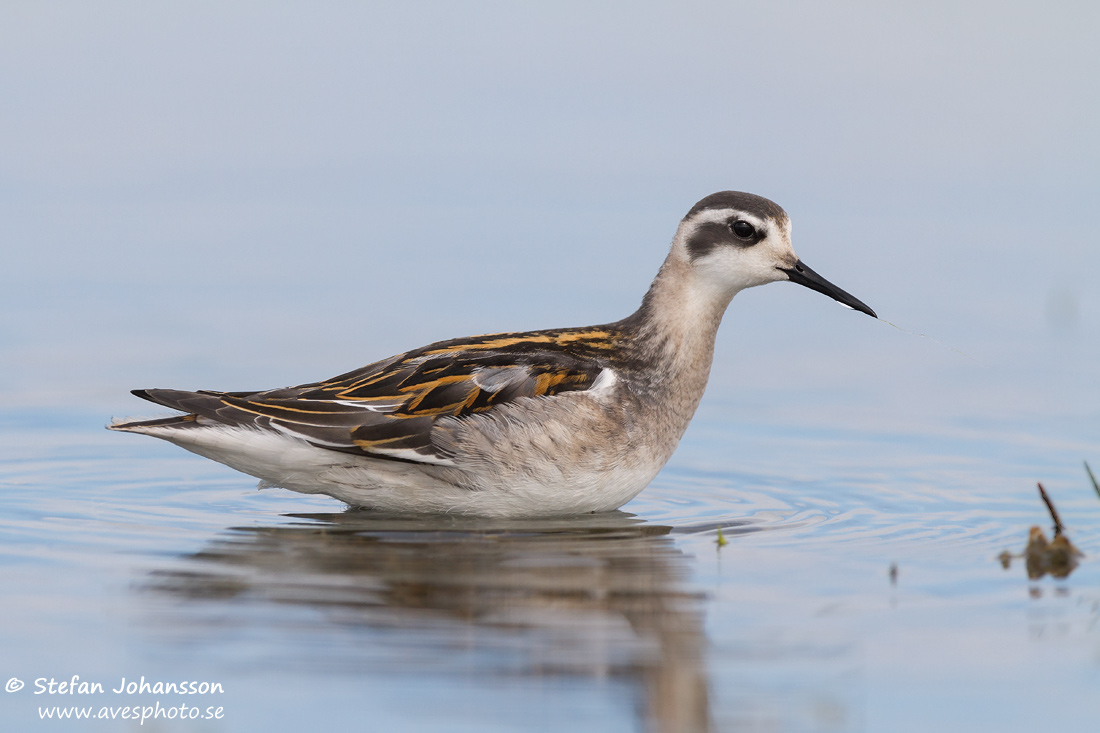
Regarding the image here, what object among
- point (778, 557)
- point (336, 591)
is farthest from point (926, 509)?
point (336, 591)

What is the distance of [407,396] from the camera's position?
Result: 10.7 m

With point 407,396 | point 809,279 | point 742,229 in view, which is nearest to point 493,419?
point 407,396

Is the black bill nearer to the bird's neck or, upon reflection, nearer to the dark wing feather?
the bird's neck

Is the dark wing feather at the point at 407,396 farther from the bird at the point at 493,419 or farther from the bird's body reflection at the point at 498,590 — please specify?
the bird's body reflection at the point at 498,590

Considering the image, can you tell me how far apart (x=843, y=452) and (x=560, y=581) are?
4.24 metres

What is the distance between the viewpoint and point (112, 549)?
9.67 metres

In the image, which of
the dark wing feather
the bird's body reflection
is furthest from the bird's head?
the bird's body reflection

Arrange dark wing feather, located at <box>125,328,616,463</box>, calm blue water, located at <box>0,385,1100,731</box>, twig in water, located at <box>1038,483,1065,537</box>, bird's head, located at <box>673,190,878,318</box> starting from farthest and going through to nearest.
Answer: bird's head, located at <box>673,190,878,318</box>, dark wing feather, located at <box>125,328,616,463</box>, twig in water, located at <box>1038,483,1065,537</box>, calm blue water, located at <box>0,385,1100,731</box>

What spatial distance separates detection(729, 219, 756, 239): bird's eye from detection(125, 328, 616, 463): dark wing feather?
1256 mm

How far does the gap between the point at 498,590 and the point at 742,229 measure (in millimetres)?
3565

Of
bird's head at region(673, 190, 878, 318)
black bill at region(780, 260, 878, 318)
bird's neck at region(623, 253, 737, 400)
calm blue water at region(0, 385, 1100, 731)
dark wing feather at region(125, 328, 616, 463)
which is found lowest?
calm blue water at region(0, 385, 1100, 731)

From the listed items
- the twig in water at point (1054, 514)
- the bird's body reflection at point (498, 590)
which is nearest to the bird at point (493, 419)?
the bird's body reflection at point (498, 590)

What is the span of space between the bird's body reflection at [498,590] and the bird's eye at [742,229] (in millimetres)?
2075

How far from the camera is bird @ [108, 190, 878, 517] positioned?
1052 centimetres
